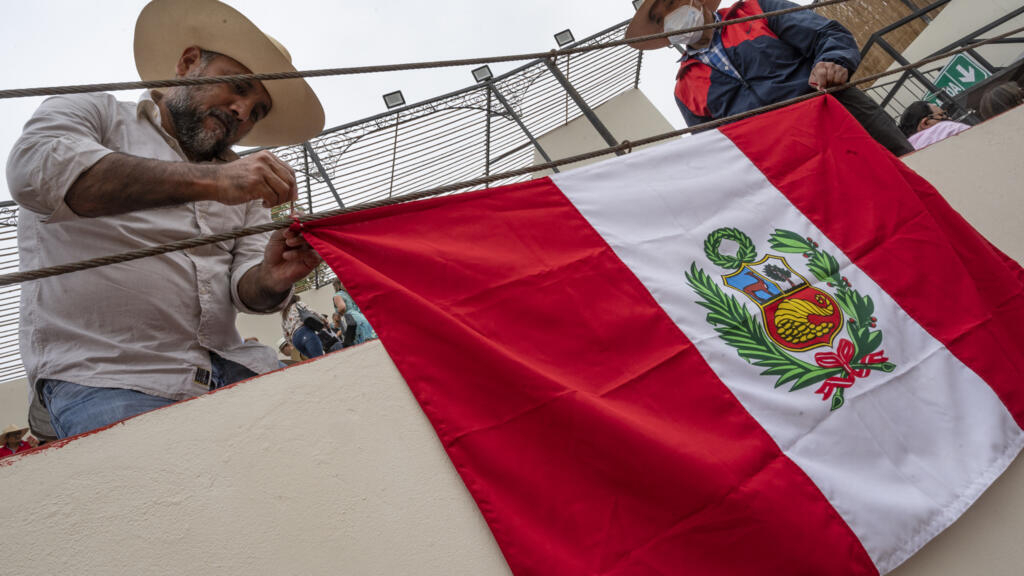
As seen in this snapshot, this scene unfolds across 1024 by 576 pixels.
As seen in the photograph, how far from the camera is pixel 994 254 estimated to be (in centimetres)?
172

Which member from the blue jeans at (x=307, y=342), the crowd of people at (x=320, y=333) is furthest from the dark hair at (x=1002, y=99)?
the blue jeans at (x=307, y=342)

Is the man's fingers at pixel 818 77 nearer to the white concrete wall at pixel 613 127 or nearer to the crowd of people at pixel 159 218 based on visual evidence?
the crowd of people at pixel 159 218

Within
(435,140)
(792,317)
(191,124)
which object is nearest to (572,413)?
(792,317)

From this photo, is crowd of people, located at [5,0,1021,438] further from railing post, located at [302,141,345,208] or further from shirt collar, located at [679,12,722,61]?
railing post, located at [302,141,345,208]

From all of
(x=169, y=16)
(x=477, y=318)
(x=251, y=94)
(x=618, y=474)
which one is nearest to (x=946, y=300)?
(x=618, y=474)

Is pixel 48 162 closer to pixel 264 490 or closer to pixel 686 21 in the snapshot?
pixel 264 490

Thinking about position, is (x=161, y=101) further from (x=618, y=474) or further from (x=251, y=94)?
(x=618, y=474)

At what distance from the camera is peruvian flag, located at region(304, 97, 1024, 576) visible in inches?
39.5

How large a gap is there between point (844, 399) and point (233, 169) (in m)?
1.48

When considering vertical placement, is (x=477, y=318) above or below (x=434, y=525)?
above

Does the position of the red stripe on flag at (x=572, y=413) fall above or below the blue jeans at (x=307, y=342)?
below

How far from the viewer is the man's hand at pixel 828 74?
2127 millimetres

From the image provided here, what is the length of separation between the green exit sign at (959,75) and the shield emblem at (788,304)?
5.01 metres

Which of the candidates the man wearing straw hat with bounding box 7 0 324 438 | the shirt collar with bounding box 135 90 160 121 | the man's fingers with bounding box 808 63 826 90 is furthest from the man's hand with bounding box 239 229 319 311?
the man's fingers with bounding box 808 63 826 90
